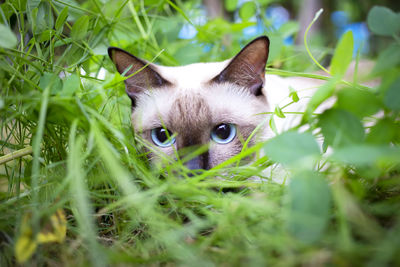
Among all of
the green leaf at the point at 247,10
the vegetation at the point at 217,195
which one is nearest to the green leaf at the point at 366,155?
the vegetation at the point at 217,195

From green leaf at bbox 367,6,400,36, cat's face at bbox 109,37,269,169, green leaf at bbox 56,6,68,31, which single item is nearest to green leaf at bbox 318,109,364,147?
green leaf at bbox 367,6,400,36

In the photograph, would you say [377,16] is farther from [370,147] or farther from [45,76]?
[45,76]

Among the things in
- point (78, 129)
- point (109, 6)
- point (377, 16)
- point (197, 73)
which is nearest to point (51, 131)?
point (78, 129)

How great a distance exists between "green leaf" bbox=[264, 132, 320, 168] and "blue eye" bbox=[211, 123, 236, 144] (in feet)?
1.93

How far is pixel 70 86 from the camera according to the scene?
102 centimetres

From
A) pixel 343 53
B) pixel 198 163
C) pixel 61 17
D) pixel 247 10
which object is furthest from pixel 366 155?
pixel 247 10

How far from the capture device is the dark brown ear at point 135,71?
4.40 feet

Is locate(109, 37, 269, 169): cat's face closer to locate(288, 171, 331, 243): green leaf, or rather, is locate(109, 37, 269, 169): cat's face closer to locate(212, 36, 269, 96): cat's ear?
locate(212, 36, 269, 96): cat's ear

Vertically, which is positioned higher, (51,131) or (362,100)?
(51,131)

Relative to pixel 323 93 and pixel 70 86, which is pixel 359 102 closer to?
pixel 323 93

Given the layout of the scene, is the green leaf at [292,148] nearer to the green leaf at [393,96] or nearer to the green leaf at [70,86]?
the green leaf at [393,96]

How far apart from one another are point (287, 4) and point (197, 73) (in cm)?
450

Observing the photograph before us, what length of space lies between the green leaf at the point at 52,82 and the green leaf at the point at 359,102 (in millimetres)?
954

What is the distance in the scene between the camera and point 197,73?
163cm
